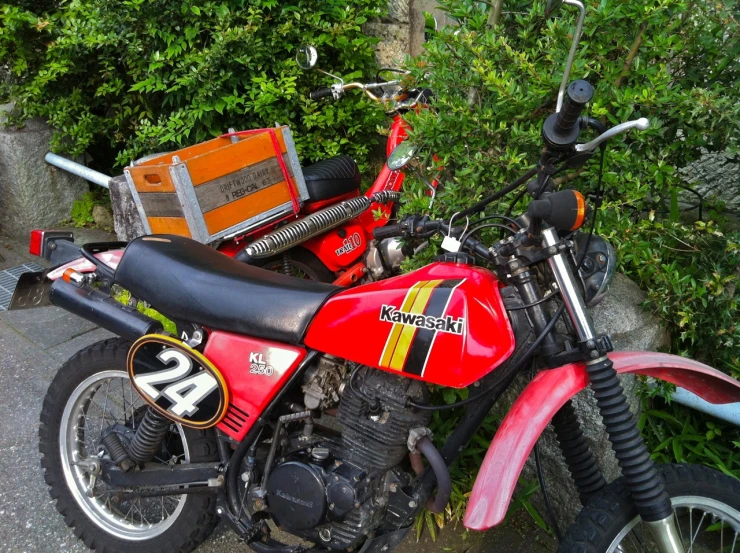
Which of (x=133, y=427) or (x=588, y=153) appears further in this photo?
(x=133, y=427)

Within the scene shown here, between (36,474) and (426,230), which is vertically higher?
(426,230)

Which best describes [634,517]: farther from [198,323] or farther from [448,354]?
[198,323]

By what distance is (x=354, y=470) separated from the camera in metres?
1.82

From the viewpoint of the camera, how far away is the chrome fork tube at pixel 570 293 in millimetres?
1525

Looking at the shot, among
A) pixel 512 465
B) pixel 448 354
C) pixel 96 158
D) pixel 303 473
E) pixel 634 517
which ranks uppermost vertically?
pixel 448 354

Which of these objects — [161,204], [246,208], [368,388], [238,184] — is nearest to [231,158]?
[238,184]

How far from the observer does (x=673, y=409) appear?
2.50 meters

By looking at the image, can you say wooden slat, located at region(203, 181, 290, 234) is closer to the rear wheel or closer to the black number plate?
the rear wheel

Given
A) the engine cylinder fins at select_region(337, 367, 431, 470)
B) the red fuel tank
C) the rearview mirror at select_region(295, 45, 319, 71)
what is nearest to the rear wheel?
the engine cylinder fins at select_region(337, 367, 431, 470)

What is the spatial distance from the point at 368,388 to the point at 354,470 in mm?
260

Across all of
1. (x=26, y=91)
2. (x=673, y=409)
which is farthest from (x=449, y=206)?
(x=26, y=91)

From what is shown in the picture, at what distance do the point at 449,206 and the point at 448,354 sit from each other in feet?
3.15

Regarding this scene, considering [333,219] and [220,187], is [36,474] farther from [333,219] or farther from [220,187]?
[333,219]

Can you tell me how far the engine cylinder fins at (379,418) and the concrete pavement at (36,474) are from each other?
2.63ft
